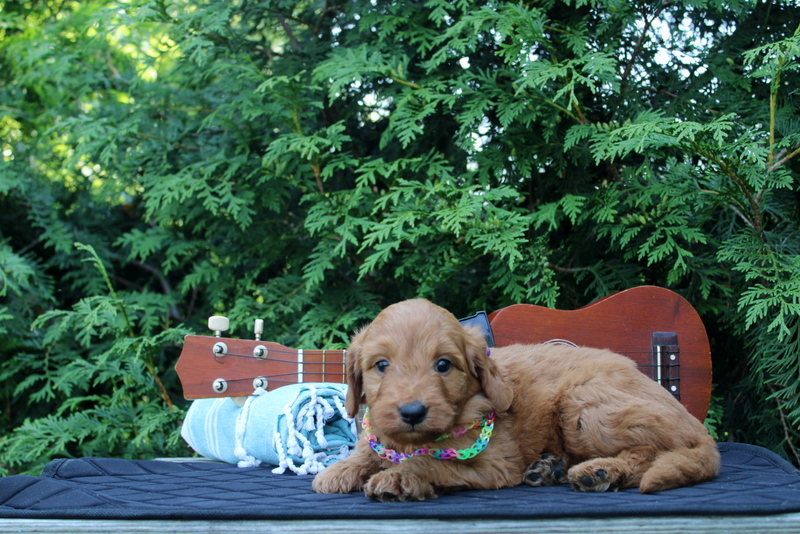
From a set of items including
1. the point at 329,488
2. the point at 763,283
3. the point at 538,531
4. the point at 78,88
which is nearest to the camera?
the point at 538,531

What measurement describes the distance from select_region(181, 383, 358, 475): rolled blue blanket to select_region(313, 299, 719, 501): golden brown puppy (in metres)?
0.56

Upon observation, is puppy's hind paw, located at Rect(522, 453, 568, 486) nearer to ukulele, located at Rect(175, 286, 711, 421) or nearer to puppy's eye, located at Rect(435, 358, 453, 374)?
puppy's eye, located at Rect(435, 358, 453, 374)

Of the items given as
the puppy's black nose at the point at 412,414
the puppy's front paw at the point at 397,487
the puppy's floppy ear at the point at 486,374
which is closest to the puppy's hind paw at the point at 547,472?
the puppy's floppy ear at the point at 486,374

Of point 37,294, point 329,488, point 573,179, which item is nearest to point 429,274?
point 573,179

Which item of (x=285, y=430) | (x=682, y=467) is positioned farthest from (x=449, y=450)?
(x=285, y=430)

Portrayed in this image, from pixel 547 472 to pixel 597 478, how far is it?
251mm

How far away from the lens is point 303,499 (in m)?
2.31

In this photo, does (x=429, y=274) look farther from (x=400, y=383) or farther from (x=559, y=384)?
(x=400, y=383)

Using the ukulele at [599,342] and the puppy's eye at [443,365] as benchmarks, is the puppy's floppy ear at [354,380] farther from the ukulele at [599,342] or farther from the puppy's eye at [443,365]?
the ukulele at [599,342]

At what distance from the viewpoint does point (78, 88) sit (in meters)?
5.21

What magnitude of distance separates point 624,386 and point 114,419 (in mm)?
3337

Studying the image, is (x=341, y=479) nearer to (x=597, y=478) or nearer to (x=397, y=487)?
(x=397, y=487)

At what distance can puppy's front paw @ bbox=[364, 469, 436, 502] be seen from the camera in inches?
87.7

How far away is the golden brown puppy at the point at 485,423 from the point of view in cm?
225
